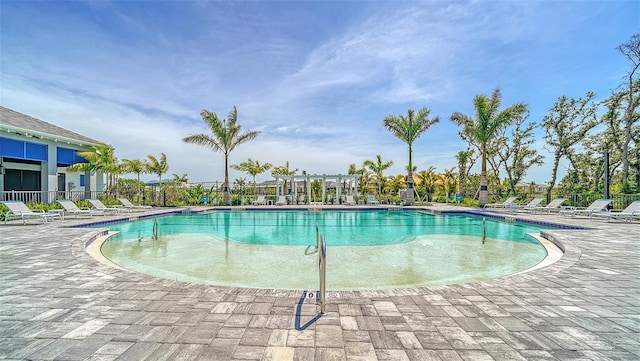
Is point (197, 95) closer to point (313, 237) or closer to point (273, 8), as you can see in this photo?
point (273, 8)

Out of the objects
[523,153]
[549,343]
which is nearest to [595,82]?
[523,153]

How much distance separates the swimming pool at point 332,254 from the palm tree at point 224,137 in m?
8.78

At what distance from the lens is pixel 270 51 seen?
40.0ft

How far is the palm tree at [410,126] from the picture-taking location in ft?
64.6

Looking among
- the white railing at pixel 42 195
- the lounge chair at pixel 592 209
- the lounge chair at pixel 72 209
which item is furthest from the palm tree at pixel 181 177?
the lounge chair at pixel 592 209

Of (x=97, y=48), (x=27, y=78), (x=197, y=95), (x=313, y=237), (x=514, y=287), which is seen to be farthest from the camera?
(x=197, y=95)

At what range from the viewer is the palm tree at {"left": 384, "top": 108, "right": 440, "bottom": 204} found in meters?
19.7

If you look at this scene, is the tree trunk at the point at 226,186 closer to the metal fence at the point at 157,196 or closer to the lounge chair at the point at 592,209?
the metal fence at the point at 157,196

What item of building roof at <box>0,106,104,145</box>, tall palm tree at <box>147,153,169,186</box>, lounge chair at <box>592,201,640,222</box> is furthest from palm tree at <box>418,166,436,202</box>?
building roof at <box>0,106,104,145</box>

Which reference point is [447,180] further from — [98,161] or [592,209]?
[98,161]

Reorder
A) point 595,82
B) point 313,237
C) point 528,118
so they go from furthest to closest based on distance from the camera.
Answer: point 528,118 < point 595,82 < point 313,237

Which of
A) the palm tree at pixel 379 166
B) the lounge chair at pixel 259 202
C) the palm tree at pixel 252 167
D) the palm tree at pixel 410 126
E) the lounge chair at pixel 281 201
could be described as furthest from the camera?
the palm tree at pixel 252 167

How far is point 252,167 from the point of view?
97.5 ft

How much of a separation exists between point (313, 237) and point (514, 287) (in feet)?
20.3
